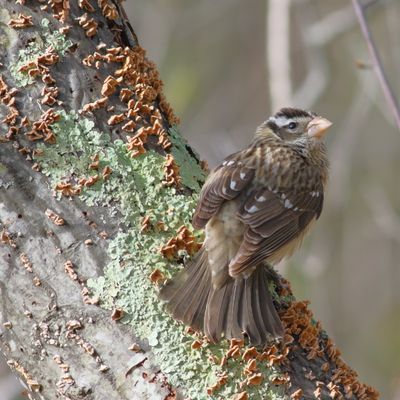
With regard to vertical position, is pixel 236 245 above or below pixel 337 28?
below

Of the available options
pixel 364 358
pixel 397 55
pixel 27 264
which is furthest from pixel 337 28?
pixel 27 264

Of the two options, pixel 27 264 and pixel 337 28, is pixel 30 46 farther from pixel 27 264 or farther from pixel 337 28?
pixel 337 28

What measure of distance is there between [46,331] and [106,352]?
0.64ft

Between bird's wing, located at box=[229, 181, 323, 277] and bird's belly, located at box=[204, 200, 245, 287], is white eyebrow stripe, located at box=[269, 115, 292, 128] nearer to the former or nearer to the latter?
bird's wing, located at box=[229, 181, 323, 277]

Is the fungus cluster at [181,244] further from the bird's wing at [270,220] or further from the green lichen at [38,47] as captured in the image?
the green lichen at [38,47]

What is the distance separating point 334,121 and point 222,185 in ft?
17.2

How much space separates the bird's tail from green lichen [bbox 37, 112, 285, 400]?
0.05 meters

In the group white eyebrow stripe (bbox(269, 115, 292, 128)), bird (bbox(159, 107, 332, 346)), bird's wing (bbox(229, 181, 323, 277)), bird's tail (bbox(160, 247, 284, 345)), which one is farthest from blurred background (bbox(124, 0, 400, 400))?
bird's tail (bbox(160, 247, 284, 345))

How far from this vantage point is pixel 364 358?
25.8 ft

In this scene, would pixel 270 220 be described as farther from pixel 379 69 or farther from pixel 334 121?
pixel 334 121

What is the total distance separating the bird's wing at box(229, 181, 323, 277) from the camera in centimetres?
330

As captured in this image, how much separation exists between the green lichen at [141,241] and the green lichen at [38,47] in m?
0.18

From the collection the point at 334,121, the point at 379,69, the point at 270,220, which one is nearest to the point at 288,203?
the point at 270,220

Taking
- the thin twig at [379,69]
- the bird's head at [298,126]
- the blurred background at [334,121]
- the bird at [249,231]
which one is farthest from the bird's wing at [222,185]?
the blurred background at [334,121]
